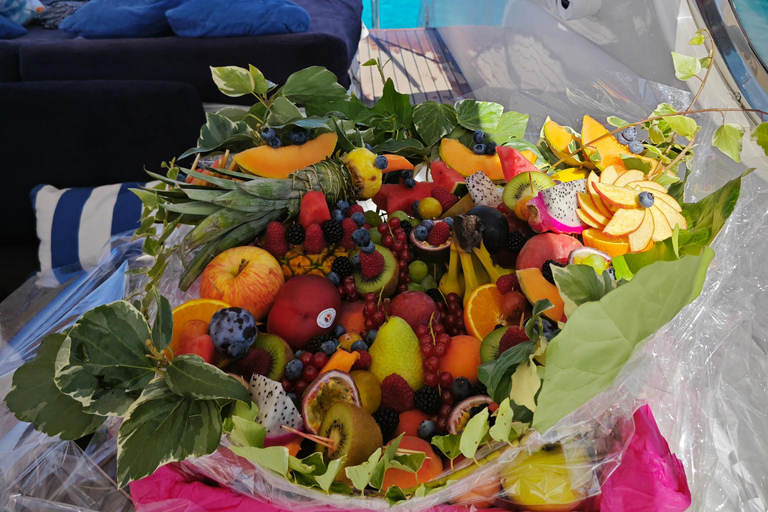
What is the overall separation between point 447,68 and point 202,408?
12.9 ft

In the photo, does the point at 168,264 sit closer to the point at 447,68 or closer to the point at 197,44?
the point at 197,44

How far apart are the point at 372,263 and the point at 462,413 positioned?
242mm

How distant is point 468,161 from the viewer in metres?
0.93

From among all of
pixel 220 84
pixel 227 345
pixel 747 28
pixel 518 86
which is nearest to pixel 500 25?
pixel 518 86

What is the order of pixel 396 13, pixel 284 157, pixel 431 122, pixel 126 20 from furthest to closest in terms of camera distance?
pixel 396 13, pixel 126 20, pixel 431 122, pixel 284 157

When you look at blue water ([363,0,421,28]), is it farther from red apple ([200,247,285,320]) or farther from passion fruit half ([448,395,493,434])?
passion fruit half ([448,395,493,434])

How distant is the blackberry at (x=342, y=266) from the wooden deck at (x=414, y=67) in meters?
2.70

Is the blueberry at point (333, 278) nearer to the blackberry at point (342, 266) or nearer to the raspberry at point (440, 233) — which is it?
the blackberry at point (342, 266)

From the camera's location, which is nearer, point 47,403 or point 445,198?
point 47,403

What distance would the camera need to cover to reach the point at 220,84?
94 cm

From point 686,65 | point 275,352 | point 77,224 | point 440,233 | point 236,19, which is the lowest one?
point 77,224

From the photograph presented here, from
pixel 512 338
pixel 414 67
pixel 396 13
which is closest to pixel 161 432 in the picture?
pixel 512 338

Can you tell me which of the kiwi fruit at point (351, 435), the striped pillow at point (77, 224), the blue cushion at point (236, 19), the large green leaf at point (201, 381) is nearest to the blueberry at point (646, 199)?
the kiwi fruit at point (351, 435)

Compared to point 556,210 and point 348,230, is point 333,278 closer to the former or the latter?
point 348,230
